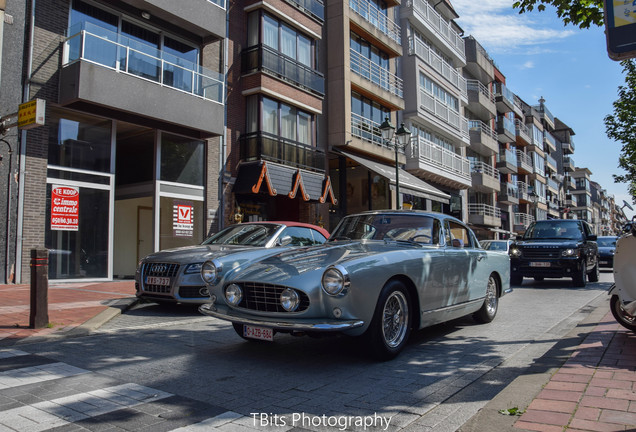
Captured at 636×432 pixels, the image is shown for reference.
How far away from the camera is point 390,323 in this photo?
4.90m

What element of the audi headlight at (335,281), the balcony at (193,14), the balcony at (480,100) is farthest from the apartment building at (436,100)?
the audi headlight at (335,281)

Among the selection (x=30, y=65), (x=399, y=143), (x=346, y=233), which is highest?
(x=30, y=65)

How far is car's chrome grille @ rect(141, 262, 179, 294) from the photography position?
25.7ft

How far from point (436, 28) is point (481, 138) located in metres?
9.58

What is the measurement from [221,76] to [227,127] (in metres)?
1.83

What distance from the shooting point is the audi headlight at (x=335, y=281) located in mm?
4294

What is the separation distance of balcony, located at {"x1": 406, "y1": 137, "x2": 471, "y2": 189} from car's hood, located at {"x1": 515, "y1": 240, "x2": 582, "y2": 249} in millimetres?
12233

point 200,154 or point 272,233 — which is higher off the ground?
point 200,154

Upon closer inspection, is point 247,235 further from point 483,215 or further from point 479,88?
point 479,88

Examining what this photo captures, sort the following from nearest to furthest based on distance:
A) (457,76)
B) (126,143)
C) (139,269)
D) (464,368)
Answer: (464,368) < (139,269) < (126,143) < (457,76)

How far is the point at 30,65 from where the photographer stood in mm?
11938

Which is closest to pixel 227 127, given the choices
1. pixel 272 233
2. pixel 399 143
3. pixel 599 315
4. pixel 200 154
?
pixel 200 154

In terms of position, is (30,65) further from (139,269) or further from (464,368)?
(464,368)

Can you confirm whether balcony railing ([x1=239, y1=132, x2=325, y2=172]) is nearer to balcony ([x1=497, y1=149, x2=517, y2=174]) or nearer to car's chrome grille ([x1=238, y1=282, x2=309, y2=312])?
car's chrome grille ([x1=238, y1=282, x2=309, y2=312])
